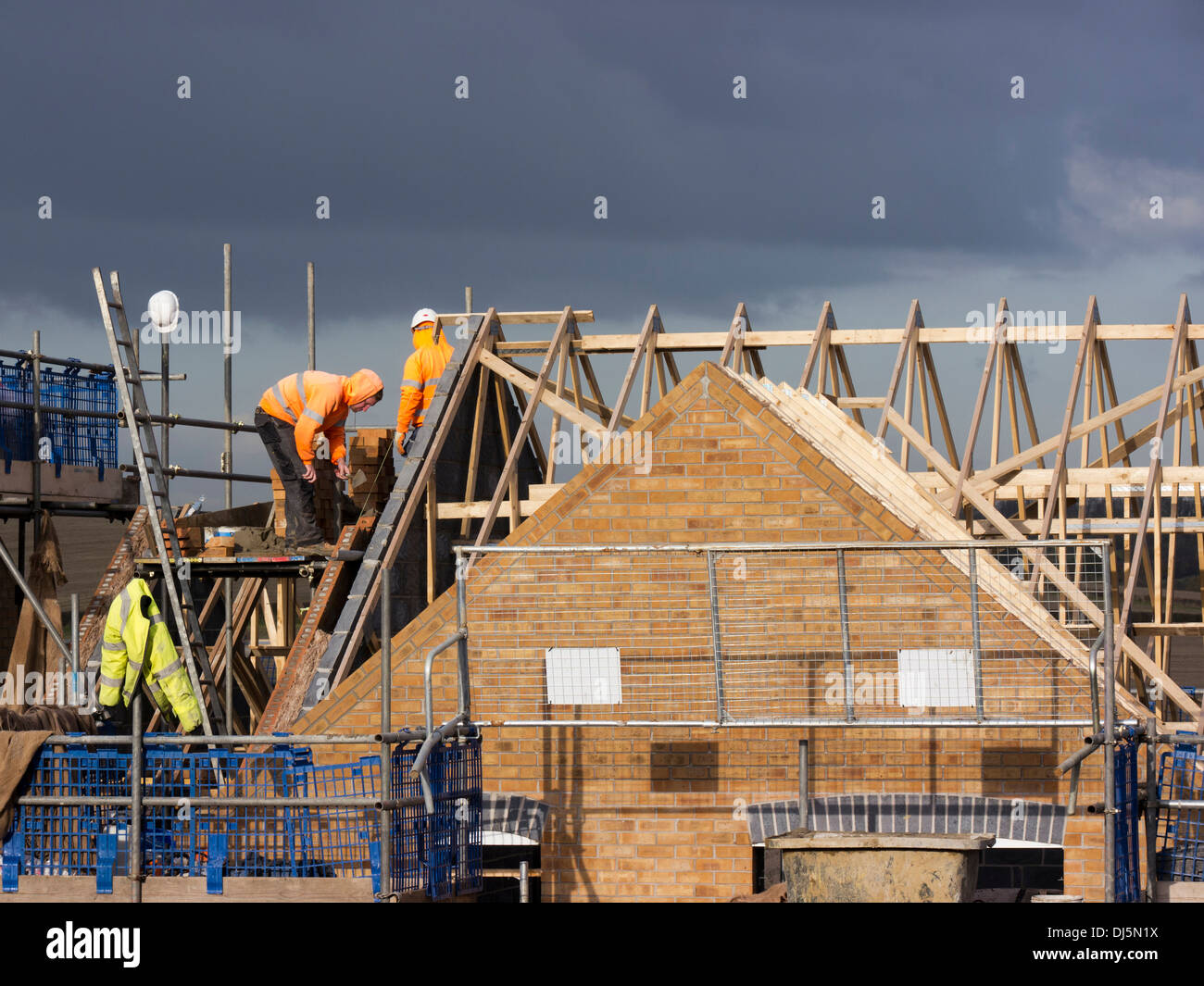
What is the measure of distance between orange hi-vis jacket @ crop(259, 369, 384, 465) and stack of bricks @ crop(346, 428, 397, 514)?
30.1 inches

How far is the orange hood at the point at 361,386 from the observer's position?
51.3 ft

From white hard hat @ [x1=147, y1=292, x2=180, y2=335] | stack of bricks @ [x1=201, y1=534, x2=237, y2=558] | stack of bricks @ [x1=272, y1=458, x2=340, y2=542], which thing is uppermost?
white hard hat @ [x1=147, y1=292, x2=180, y2=335]

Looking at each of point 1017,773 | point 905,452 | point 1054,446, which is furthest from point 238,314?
point 1017,773

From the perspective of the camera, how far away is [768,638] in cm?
1105

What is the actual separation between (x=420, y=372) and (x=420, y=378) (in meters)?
0.06

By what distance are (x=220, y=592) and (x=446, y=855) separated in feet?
36.5

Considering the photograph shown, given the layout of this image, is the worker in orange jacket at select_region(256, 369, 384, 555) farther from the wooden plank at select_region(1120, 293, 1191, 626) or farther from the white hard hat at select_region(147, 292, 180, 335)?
the wooden plank at select_region(1120, 293, 1191, 626)

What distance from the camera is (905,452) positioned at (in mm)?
17469

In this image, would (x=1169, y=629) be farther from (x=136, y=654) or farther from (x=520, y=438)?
(x=136, y=654)

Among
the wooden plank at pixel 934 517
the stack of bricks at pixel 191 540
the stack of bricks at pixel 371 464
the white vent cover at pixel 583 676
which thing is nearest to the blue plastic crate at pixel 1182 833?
the wooden plank at pixel 934 517

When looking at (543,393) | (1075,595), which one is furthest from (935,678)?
(543,393)

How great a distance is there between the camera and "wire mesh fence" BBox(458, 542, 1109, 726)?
10.6m

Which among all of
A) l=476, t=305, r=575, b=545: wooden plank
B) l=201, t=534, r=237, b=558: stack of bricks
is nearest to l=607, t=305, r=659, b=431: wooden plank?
l=476, t=305, r=575, b=545: wooden plank
